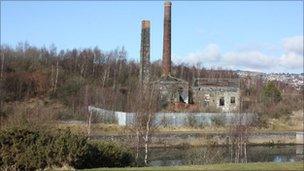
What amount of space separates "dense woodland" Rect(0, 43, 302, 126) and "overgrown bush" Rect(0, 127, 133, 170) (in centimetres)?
4458

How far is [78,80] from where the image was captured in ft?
285

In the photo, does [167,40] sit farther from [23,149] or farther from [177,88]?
[23,149]

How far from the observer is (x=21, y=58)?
96188 mm

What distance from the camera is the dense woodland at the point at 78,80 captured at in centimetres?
7369

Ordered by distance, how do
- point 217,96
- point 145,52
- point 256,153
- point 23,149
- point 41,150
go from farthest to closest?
point 217,96, point 145,52, point 256,153, point 23,149, point 41,150

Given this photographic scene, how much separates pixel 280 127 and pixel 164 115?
51.4ft

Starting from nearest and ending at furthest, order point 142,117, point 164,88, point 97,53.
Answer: point 142,117, point 164,88, point 97,53

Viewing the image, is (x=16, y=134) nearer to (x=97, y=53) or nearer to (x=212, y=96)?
(x=212, y=96)

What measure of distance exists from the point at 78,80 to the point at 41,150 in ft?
234

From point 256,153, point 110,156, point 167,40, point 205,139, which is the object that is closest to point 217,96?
point 167,40

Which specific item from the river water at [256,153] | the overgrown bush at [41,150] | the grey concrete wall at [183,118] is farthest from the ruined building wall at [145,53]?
the overgrown bush at [41,150]

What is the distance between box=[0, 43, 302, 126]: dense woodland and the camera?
7369 centimetres

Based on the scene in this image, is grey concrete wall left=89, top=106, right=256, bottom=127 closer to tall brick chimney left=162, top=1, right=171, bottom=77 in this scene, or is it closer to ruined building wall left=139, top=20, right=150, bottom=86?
ruined building wall left=139, top=20, right=150, bottom=86

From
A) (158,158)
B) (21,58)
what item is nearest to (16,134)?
(158,158)
